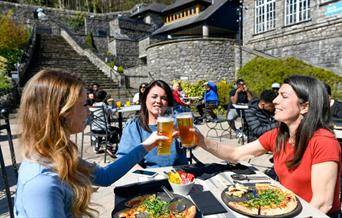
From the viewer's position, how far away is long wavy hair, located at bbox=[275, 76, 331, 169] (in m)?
1.77

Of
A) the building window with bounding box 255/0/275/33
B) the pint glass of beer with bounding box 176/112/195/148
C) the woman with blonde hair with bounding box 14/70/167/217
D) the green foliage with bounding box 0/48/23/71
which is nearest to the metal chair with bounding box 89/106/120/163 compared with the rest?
the pint glass of beer with bounding box 176/112/195/148

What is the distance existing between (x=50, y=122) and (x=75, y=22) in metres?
30.7

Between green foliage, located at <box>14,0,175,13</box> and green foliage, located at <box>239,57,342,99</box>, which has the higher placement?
green foliage, located at <box>14,0,175,13</box>

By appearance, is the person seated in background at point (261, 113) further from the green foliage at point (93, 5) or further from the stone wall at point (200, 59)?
the green foliage at point (93, 5)

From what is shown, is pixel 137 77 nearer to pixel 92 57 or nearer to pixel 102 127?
pixel 92 57

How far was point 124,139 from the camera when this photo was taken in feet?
8.13

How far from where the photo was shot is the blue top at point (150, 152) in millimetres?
2412

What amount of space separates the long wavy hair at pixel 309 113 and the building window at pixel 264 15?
16.9 metres

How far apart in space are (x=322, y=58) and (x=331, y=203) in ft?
47.6

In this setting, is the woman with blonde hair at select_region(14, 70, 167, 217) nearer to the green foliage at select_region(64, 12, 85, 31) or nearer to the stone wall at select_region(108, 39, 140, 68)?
the stone wall at select_region(108, 39, 140, 68)

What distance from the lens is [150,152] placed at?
7.98 feet

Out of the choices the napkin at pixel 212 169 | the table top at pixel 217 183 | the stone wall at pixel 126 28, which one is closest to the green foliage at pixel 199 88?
the napkin at pixel 212 169

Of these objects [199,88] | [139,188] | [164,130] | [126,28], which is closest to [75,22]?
[126,28]

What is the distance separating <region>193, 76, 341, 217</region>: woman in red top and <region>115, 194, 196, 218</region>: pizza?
2.89 ft
